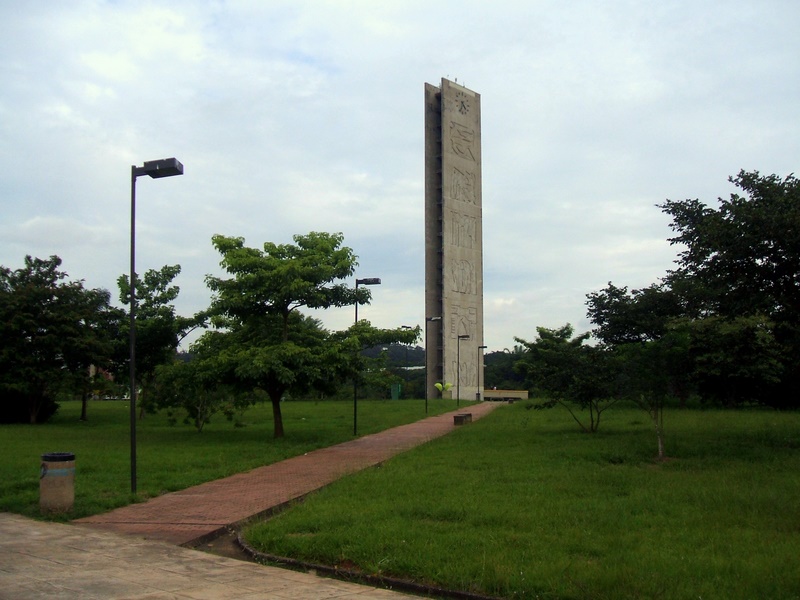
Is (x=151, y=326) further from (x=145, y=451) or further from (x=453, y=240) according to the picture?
(x=453, y=240)

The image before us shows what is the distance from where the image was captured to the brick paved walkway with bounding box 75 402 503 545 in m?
9.83

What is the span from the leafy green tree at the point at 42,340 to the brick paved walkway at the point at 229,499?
54.0 ft

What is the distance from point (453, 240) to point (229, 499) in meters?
57.6

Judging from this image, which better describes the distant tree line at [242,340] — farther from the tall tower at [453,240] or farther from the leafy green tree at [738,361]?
the tall tower at [453,240]

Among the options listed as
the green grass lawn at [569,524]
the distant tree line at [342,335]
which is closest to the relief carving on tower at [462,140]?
the distant tree line at [342,335]

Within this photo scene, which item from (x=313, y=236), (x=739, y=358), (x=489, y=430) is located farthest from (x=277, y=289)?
(x=739, y=358)

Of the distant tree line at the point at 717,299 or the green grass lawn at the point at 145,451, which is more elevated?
the distant tree line at the point at 717,299

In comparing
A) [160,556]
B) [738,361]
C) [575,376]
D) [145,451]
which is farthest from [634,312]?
[160,556]

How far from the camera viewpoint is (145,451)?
1908 centimetres

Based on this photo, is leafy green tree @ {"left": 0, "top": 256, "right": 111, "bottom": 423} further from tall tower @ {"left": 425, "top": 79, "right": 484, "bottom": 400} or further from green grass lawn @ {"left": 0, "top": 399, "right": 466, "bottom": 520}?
tall tower @ {"left": 425, "top": 79, "right": 484, "bottom": 400}

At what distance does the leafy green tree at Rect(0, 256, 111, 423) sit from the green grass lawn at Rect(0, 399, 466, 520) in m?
1.59

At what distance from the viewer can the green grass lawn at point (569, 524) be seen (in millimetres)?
6578

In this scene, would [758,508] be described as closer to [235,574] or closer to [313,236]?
[235,574]

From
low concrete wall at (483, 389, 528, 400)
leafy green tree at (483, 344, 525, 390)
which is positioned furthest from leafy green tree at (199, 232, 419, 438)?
leafy green tree at (483, 344, 525, 390)
